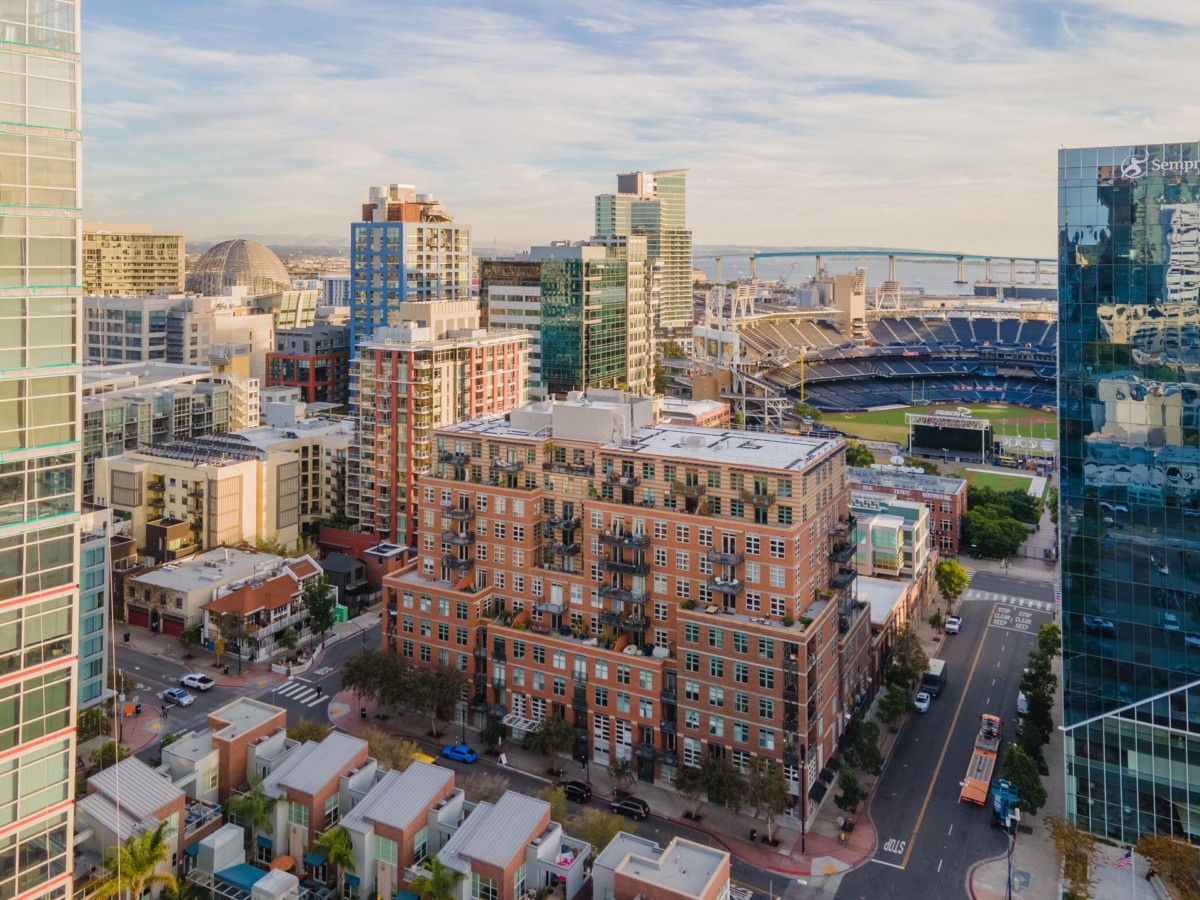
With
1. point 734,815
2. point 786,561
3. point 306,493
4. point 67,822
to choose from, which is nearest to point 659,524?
point 786,561

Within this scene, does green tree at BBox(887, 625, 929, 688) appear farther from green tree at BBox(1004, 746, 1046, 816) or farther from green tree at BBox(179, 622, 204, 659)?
green tree at BBox(179, 622, 204, 659)

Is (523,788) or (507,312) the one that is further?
(507,312)

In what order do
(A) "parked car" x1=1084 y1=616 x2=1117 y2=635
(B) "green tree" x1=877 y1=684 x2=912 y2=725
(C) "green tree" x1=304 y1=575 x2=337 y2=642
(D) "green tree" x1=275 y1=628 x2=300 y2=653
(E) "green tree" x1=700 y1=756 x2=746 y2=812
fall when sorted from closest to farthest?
(A) "parked car" x1=1084 y1=616 x2=1117 y2=635 → (E) "green tree" x1=700 y1=756 x2=746 y2=812 → (B) "green tree" x1=877 y1=684 x2=912 y2=725 → (D) "green tree" x1=275 y1=628 x2=300 y2=653 → (C) "green tree" x1=304 y1=575 x2=337 y2=642

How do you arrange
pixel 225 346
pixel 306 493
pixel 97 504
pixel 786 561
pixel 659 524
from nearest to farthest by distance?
pixel 786 561 → pixel 659 524 → pixel 97 504 → pixel 306 493 → pixel 225 346

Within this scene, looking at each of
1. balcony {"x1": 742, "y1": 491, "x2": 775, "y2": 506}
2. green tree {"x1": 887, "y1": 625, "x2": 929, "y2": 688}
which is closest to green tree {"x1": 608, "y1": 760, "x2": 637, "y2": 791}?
balcony {"x1": 742, "y1": 491, "x2": 775, "y2": 506}

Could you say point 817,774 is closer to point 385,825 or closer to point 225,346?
point 385,825

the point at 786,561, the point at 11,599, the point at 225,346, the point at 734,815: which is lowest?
the point at 734,815
